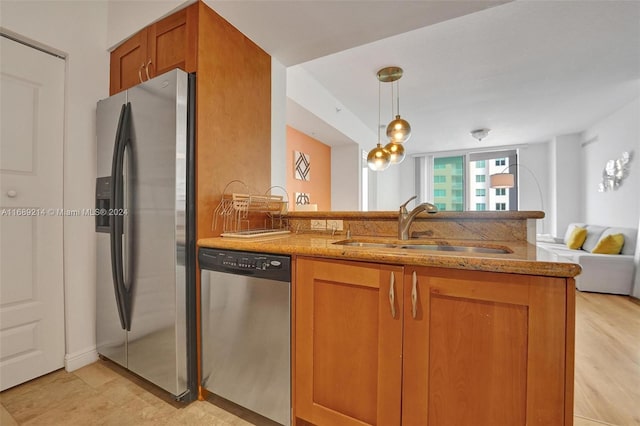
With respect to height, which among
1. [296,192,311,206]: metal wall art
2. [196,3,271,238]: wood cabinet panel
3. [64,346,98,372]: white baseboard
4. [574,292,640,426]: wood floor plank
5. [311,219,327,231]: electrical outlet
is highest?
[196,3,271,238]: wood cabinet panel

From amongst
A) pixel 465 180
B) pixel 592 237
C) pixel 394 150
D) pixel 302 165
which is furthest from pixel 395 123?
pixel 465 180

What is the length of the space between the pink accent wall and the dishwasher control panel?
7.63ft

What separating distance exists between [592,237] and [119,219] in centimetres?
612

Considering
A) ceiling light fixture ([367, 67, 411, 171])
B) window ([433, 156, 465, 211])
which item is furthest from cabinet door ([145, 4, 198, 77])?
window ([433, 156, 465, 211])

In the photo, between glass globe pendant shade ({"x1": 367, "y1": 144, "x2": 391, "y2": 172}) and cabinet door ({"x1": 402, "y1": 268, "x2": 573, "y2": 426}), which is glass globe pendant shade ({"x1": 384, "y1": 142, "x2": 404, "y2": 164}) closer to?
glass globe pendant shade ({"x1": 367, "y1": 144, "x2": 391, "y2": 172})

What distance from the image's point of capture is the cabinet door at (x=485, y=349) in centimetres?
90

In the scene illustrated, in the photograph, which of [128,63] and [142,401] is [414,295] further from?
[128,63]

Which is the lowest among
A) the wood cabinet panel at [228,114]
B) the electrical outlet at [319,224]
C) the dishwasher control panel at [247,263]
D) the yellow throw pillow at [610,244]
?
the yellow throw pillow at [610,244]

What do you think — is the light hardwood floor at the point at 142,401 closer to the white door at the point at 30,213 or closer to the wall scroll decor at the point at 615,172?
the white door at the point at 30,213

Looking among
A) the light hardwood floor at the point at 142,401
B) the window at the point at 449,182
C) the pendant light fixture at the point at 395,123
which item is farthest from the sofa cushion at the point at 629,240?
the window at the point at 449,182

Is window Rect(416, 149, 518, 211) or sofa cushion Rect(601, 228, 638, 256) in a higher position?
window Rect(416, 149, 518, 211)

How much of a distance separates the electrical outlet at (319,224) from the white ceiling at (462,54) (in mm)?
1254

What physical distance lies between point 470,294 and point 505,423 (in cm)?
43

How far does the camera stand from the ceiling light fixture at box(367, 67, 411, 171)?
3240 millimetres
